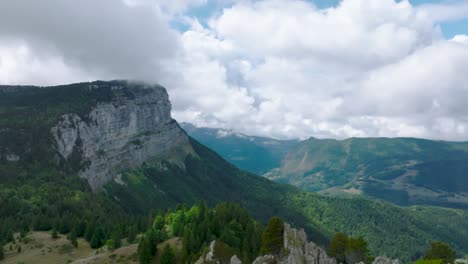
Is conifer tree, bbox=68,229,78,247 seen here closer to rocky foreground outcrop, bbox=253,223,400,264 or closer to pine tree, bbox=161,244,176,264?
pine tree, bbox=161,244,176,264

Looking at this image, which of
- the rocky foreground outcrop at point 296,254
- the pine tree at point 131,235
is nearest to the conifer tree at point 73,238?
the pine tree at point 131,235

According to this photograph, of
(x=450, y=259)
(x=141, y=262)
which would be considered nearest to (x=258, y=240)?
→ (x=141, y=262)

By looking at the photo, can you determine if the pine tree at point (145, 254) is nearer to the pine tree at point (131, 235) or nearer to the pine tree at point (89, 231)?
the pine tree at point (131, 235)

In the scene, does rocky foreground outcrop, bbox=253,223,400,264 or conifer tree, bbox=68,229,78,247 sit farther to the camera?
conifer tree, bbox=68,229,78,247

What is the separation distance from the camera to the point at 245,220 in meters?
128

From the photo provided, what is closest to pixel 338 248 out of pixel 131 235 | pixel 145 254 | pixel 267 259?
pixel 267 259

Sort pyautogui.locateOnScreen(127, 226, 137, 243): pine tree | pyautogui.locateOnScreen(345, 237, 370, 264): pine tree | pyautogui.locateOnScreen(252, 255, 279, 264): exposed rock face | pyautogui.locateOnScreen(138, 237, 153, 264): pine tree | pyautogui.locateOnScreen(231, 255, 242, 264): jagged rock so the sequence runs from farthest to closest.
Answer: pyautogui.locateOnScreen(127, 226, 137, 243): pine tree < pyautogui.locateOnScreen(345, 237, 370, 264): pine tree < pyautogui.locateOnScreen(138, 237, 153, 264): pine tree < pyautogui.locateOnScreen(252, 255, 279, 264): exposed rock face < pyautogui.locateOnScreen(231, 255, 242, 264): jagged rock

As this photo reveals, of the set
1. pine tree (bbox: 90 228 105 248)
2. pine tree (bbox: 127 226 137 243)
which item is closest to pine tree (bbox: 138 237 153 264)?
pine tree (bbox: 127 226 137 243)

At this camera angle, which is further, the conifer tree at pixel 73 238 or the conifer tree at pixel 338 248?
the conifer tree at pixel 73 238

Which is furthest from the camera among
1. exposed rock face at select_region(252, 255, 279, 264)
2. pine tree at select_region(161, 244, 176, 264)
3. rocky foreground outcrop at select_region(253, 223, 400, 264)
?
pine tree at select_region(161, 244, 176, 264)

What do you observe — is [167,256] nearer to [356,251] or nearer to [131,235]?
[131,235]

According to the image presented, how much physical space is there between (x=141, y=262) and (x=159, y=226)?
153 ft

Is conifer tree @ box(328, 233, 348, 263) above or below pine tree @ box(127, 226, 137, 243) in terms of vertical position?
above

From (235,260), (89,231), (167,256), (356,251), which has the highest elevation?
(235,260)
